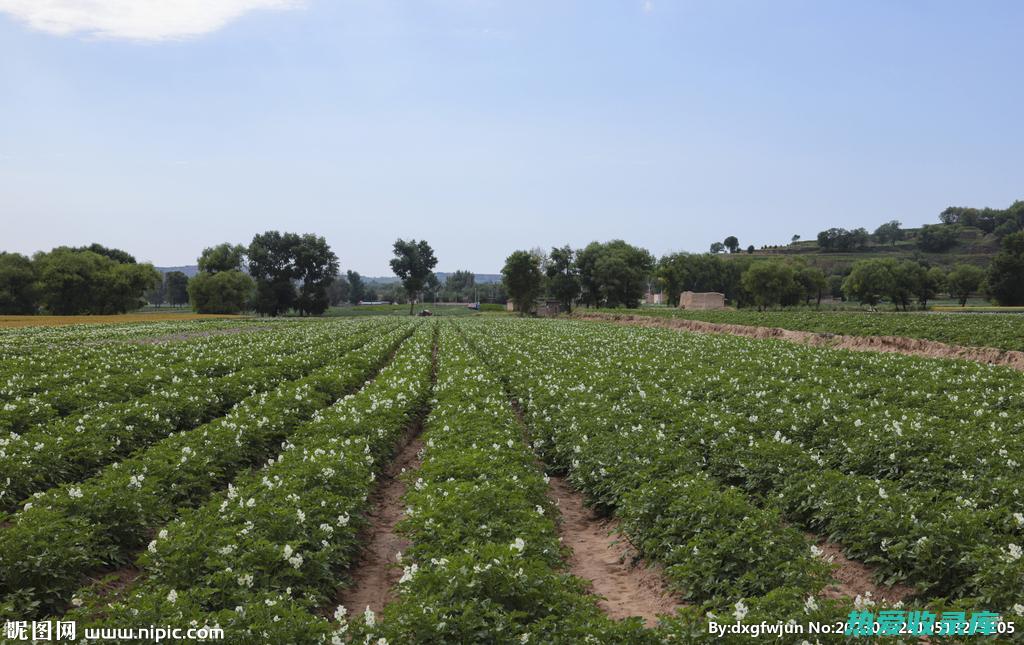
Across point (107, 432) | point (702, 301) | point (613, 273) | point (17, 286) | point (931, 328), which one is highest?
point (613, 273)

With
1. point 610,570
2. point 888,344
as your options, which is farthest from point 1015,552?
point 888,344

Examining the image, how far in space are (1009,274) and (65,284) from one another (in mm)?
144518

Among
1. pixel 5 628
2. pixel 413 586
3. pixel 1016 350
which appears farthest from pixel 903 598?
pixel 1016 350

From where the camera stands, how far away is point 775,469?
346 inches

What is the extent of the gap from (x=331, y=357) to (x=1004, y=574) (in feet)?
74.3

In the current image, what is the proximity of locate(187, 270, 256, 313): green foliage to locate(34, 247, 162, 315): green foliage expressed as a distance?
11.2m

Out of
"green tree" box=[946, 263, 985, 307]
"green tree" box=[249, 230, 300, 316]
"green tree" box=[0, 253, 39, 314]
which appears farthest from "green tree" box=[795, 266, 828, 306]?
"green tree" box=[0, 253, 39, 314]

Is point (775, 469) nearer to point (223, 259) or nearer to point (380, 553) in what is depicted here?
point (380, 553)

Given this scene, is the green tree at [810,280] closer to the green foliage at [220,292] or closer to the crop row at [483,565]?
the green foliage at [220,292]

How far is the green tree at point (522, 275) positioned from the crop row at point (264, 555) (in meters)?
94.7

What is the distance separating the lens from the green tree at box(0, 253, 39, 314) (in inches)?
3056

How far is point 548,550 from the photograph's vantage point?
20.6 ft

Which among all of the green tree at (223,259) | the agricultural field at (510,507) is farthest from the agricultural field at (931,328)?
the green tree at (223,259)

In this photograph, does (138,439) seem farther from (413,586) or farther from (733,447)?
(733,447)
